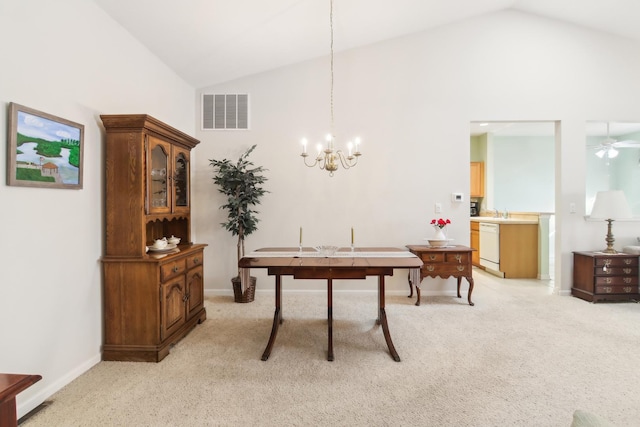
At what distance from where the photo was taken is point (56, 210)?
205cm

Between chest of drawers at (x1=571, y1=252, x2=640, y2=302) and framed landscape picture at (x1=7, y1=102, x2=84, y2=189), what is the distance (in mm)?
5458

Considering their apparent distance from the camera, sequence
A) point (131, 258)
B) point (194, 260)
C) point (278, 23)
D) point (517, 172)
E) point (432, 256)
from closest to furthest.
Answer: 1. point (131, 258)
2. point (194, 260)
3. point (278, 23)
4. point (432, 256)
5. point (517, 172)

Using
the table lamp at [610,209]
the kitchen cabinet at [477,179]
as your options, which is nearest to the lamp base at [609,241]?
the table lamp at [610,209]

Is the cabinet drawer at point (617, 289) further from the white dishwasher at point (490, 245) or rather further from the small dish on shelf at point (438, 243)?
the small dish on shelf at point (438, 243)

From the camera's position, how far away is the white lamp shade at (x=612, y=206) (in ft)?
12.4

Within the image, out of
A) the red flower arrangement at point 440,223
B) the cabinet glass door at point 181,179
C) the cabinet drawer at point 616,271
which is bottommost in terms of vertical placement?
the cabinet drawer at point 616,271

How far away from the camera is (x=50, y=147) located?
198cm

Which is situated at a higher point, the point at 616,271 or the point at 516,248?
the point at 516,248

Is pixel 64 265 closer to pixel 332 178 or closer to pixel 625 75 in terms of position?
pixel 332 178

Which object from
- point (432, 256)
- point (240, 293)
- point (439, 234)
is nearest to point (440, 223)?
point (439, 234)

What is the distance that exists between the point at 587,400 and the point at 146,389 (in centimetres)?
284

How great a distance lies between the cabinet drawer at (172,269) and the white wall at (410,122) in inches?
54.7

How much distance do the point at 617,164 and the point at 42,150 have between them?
8977mm

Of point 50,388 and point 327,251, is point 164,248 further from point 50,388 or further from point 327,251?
point 327,251
